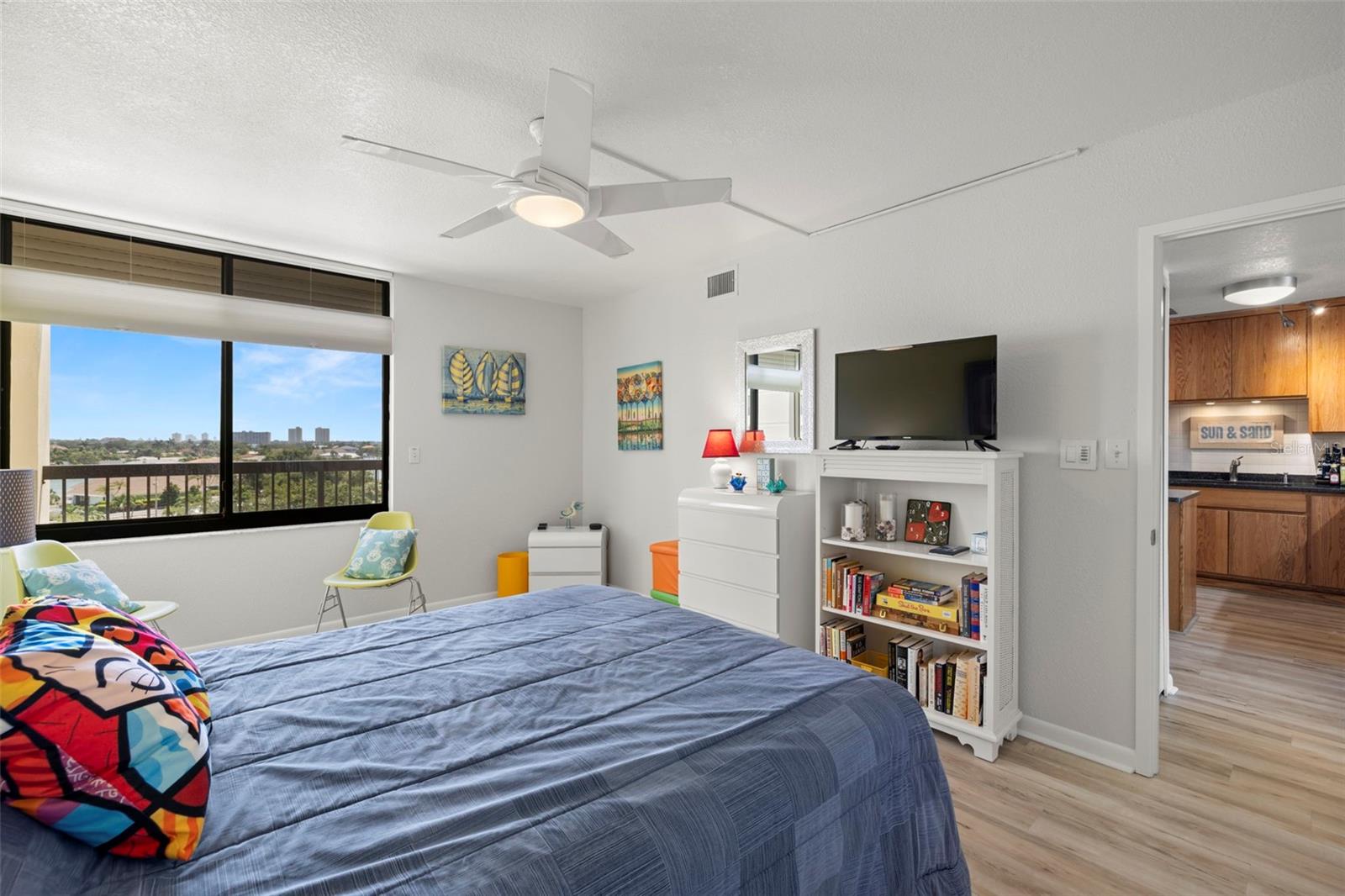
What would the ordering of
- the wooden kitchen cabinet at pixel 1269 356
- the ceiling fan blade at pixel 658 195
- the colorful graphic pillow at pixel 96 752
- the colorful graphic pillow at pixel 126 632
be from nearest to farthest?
the colorful graphic pillow at pixel 96 752 < the colorful graphic pillow at pixel 126 632 < the ceiling fan blade at pixel 658 195 < the wooden kitchen cabinet at pixel 1269 356

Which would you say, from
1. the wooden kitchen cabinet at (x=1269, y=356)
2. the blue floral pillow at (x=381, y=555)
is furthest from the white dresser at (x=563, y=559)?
the wooden kitchen cabinet at (x=1269, y=356)

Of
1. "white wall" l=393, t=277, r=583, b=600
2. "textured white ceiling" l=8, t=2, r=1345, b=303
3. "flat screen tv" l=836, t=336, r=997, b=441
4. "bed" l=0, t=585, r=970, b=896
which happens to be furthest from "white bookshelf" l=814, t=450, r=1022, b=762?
"white wall" l=393, t=277, r=583, b=600

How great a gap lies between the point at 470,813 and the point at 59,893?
0.54 meters

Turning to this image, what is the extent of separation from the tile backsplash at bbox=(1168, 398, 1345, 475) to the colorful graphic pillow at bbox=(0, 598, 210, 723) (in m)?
6.69

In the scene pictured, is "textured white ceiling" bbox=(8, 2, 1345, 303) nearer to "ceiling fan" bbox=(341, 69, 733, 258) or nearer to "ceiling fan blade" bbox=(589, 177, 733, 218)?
"ceiling fan" bbox=(341, 69, 733, 258)

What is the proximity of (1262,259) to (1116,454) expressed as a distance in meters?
2.35

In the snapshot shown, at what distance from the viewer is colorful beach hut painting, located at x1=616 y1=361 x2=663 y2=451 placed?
4707 mm

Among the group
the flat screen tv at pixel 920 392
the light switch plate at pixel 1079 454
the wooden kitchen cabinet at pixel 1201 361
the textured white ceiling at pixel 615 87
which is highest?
the textured white ceiling at pixel 615 87

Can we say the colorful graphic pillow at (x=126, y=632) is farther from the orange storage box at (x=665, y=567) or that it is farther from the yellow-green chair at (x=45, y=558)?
the orange storage box at (x=665, y=567)

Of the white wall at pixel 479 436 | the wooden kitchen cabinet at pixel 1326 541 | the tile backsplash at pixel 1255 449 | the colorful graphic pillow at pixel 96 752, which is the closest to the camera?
the colorful graphic pillow at pixel 96 752

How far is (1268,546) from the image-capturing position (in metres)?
5.12

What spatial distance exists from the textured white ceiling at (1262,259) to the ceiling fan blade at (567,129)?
255 cm

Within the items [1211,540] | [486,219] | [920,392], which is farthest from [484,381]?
[1211,540]

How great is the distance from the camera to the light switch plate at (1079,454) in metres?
2.57
